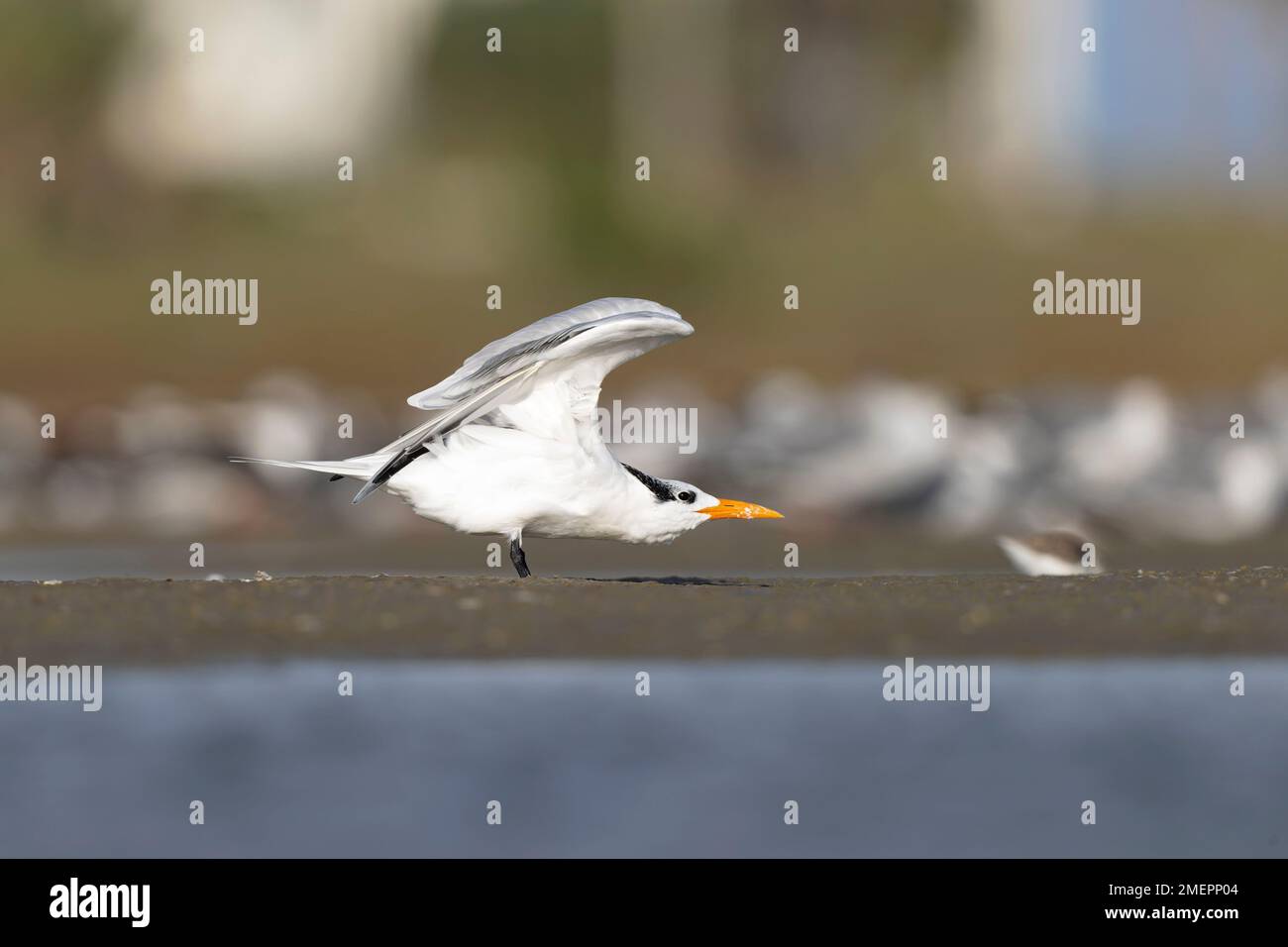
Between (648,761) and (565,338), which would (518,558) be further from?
(648,761)

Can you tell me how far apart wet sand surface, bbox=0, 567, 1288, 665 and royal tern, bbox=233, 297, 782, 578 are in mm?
306

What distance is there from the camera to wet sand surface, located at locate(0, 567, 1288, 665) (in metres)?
7.35

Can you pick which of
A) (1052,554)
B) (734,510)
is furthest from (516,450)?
(1052,554)

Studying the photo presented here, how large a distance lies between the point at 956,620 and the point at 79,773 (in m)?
3.32

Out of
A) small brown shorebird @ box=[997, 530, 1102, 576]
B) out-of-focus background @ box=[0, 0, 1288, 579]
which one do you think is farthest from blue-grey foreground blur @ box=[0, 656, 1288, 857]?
out-of-focus background @ box=[0, 0, 1288, 579]

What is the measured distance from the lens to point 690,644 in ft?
24.3

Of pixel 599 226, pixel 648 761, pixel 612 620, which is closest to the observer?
pixel 648 761

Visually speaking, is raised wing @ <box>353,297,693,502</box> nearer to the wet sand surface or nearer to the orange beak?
the wet sand surface

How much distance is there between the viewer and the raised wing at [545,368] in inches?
315

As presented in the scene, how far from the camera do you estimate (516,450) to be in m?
8.35

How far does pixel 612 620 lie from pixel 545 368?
1157 millimetres

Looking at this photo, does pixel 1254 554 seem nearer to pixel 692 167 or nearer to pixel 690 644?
pixel 690 644

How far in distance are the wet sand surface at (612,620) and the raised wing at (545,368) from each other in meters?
0.64

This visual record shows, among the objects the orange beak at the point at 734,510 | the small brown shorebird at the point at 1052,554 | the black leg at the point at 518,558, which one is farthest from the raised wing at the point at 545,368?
the small brown shorebird at the point at 1052,554
